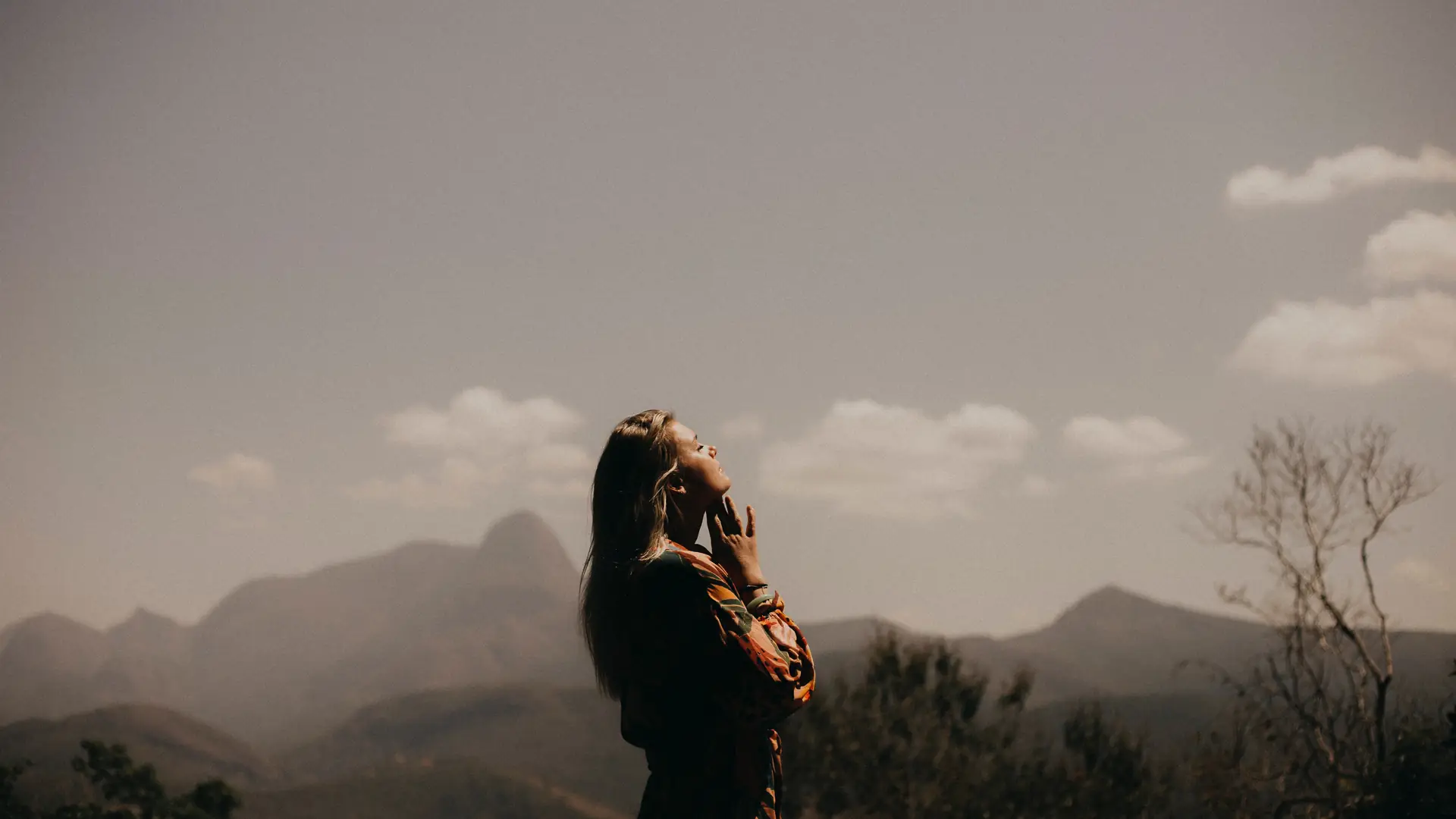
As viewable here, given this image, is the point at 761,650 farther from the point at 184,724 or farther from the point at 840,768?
the point at 184,724

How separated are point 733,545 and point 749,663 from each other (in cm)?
34

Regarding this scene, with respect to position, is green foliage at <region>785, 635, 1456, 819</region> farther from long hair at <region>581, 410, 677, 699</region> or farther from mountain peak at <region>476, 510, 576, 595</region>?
mountain peak at <region>476, 510, 576, 595</region>

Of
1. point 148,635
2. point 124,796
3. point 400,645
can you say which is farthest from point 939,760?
point 148,635

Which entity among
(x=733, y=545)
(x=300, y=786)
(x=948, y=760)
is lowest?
(x=300, y=786)

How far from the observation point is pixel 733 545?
8.97 ft

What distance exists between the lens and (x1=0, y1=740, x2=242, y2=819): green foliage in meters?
28.4

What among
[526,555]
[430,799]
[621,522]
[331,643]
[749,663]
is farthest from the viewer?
[526,555]

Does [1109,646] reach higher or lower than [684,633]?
lower

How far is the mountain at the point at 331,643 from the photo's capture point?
432 feet

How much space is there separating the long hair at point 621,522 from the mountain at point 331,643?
11885 centimetres

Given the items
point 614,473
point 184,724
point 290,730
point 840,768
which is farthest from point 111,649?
point 614,473

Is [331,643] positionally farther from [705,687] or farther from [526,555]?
[705,687]

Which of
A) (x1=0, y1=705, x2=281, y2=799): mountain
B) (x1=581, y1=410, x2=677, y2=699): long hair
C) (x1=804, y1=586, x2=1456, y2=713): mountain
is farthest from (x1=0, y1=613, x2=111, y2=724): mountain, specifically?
(x1=581, y1=410, x2=677, y2=699): long hair

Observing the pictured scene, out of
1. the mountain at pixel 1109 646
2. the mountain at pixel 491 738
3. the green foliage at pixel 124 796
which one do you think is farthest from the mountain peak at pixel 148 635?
the green foliage at pixel 124 796
